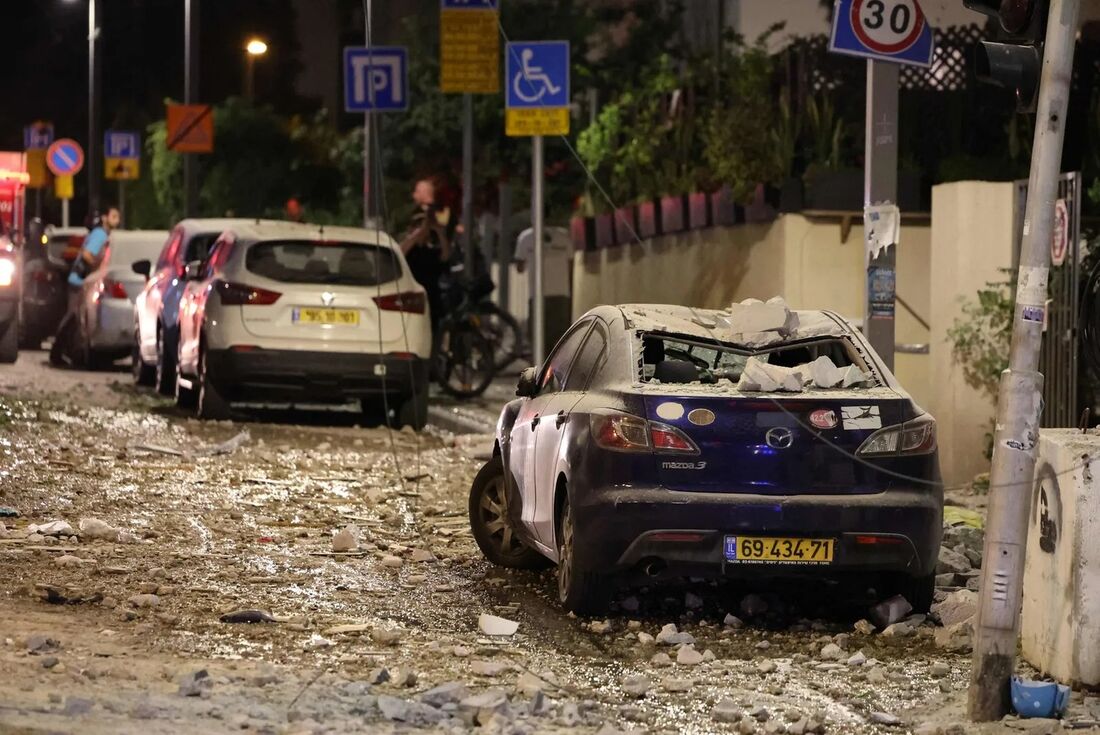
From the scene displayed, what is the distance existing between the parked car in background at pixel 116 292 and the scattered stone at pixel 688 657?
16274 mm

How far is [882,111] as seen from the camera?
485 inches

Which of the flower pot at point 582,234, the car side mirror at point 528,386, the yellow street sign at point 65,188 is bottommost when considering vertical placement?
the yellow street sign at point 65,188

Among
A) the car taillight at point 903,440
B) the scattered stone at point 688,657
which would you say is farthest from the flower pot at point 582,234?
the scattered stone at point 688,657

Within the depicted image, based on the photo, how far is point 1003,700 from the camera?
7426mm

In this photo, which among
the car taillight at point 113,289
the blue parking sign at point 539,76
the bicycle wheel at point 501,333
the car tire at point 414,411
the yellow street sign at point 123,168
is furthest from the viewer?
the yellow street sign at point 123,168

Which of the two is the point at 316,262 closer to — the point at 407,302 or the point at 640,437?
the point at 407,302

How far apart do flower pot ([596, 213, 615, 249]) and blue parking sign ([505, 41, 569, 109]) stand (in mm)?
7460

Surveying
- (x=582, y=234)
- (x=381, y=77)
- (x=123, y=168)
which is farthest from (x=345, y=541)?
(x=123, y=168)

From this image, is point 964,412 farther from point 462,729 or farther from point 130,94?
point 130,94

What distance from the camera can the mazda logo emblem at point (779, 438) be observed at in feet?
29.7

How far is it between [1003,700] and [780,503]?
5.81 feet

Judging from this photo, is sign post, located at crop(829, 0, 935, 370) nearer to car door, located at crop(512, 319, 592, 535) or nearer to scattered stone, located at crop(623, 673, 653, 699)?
car door, located at crop(512, 319, 592, 535)

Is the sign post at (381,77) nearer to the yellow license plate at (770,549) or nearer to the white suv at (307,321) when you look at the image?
the white suv at (307,321)

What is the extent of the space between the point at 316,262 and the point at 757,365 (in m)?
9.13
